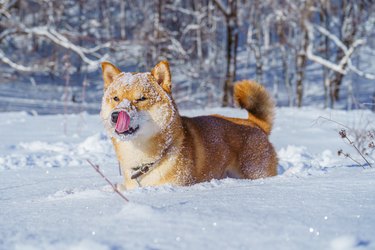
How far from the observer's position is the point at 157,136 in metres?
3.26

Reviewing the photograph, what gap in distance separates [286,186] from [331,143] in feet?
16.6

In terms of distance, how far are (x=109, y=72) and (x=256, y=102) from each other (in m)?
1.49

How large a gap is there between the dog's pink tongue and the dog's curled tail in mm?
1558

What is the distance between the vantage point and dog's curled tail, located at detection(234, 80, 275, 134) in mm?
4367

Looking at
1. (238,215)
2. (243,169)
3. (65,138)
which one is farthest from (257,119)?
(65,138)

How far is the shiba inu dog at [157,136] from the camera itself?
3207mm

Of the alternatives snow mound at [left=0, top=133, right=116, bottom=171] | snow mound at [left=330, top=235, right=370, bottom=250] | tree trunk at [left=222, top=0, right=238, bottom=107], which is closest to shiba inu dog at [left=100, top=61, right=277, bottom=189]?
snow mound at [left=330, top=235, right=370, bottom=250]

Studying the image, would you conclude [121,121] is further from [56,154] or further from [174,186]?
[56,154]

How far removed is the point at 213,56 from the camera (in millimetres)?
36062

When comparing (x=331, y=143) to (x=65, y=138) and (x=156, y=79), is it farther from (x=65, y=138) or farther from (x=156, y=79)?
(x=156, y=79)

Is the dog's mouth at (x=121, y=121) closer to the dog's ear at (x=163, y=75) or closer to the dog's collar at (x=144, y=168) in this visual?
the dog's collar at (x=144, y=168)

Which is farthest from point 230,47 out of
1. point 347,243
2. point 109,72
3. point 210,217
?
point 347,243

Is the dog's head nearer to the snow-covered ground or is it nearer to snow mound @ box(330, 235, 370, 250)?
the snow-covered ground

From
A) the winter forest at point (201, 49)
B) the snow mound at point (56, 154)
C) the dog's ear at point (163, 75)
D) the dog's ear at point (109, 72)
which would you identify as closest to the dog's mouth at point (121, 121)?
the dog's ear at point (163, 75)
